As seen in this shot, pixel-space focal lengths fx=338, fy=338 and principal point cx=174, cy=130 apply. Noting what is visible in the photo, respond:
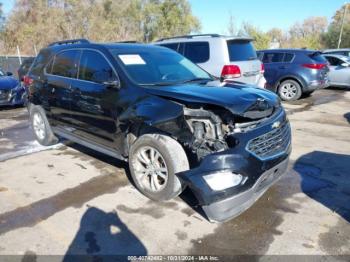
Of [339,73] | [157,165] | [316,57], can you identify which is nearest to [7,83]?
[157,165]

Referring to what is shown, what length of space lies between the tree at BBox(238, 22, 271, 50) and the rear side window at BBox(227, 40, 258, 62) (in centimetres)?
2497

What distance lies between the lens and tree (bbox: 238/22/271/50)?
3278 centimetres

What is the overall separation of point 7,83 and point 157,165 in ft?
26.8

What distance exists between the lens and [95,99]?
4516mm

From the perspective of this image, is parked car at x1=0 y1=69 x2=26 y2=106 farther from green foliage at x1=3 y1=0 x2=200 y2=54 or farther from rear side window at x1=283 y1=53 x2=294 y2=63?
green foliage at x1=3 y1=0 x2=200 y2=54

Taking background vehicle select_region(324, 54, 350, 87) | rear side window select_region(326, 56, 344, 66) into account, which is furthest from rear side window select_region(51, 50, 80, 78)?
rear side window select_region(326, 56, 344, 66)

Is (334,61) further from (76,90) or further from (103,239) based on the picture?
(103,239)

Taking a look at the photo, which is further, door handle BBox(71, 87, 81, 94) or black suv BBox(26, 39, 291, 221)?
door handle BBox(71, 87, 81, 94)

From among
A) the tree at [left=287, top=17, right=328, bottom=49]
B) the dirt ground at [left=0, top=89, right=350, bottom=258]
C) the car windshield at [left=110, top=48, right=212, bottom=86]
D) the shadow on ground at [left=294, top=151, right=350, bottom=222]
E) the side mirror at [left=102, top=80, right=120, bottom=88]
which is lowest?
the shadow on ground at [left=294, top=151, right=350, bottom=222]

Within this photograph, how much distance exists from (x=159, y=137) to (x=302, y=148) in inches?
129

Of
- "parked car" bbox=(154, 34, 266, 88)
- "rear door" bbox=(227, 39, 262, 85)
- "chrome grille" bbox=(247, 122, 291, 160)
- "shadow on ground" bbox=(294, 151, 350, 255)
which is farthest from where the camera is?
"rear door" bbox=(227, 39, 262, 85)

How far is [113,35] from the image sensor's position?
33.7 meters

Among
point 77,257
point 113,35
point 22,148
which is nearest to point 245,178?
point 77,257

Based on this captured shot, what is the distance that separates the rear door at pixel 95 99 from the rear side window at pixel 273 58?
838 centimetres
